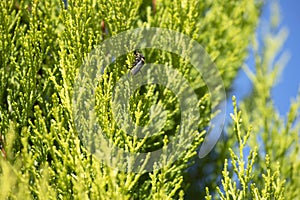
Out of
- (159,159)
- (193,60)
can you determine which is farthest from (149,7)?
(159,159)

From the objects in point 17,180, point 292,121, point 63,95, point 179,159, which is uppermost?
point 292,121

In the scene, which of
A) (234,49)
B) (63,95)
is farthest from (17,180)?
(234,49)

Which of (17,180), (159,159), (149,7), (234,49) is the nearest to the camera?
(17,180)

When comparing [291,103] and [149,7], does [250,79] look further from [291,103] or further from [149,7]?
[149,7]

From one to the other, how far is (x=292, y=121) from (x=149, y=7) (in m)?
1.44

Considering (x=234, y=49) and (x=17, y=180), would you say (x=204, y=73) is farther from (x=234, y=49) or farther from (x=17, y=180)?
(x=17, y=180)

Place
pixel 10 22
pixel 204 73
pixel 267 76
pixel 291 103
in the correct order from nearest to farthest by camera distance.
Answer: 1. pixel 10 22
2. pixel 204 73
3. pixel 291 103
4. pixel 267 76

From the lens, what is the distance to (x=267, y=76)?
3.86 metres

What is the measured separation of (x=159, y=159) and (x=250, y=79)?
1836 millimetres

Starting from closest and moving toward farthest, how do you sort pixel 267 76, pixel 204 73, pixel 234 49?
1. pixel 204 73
2. pixel 234 49
3. pixel 267 76

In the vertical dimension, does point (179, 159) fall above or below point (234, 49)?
below

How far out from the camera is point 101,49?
2.30 m

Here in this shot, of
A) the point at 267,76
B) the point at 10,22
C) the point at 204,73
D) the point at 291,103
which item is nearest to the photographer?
the point at 10,22

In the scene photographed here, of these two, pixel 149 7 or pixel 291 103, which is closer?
pixel 149 7
